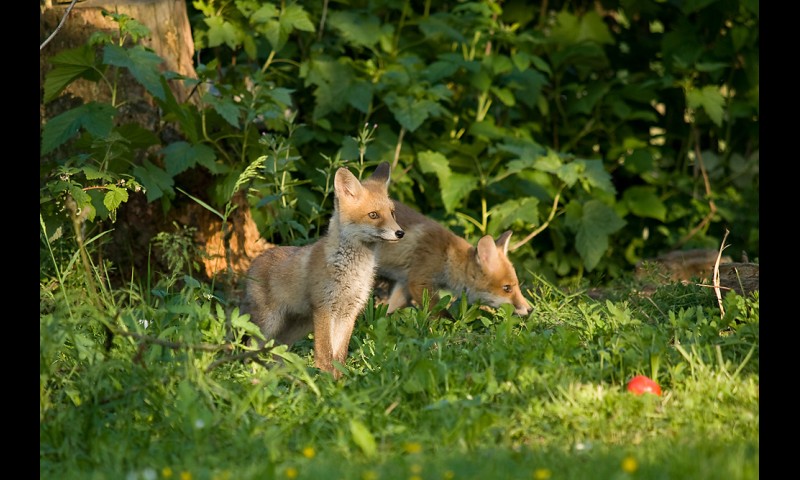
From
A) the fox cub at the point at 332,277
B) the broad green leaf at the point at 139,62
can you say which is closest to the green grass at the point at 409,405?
the fox cub at the point at 332,277

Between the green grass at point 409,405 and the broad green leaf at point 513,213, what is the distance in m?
3.43

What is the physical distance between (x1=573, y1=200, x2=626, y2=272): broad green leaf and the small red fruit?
15.7ft

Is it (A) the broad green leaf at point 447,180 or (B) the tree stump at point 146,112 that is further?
(A) the broad green leaf at point 447,180

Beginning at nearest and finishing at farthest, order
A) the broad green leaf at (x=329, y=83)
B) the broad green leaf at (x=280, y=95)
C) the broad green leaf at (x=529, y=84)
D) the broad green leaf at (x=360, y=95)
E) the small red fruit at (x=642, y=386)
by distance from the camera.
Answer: the small red fruit at (x=642, y=386) → the broad green leaf at (x=280, y=95) → the broad green leaf at (x=360, y=95) → the broad green leaf at (x=329, y=83) → the broad green leaf at (x=529, y=84)

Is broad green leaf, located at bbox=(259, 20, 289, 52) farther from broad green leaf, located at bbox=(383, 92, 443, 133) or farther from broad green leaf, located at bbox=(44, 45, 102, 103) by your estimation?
broad green leaf, located at bbox=(44, 45, 102, 103)

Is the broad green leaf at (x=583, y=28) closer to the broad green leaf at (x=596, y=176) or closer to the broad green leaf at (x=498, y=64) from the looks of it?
the broad green leaf at (x=498, y=64)

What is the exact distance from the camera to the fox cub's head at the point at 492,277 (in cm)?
846

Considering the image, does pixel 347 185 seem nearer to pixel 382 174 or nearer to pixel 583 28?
→ pixel 382 174

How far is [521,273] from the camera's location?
10000 millimetres

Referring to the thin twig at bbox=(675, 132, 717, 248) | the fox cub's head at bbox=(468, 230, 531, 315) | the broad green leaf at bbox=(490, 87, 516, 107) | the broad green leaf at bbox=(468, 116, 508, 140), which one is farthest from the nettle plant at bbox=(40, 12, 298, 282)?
the thin twig at bbox=(675, 132, 717, 248)

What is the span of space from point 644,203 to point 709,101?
1.28m

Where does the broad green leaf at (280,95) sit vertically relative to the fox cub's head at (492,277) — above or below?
above
